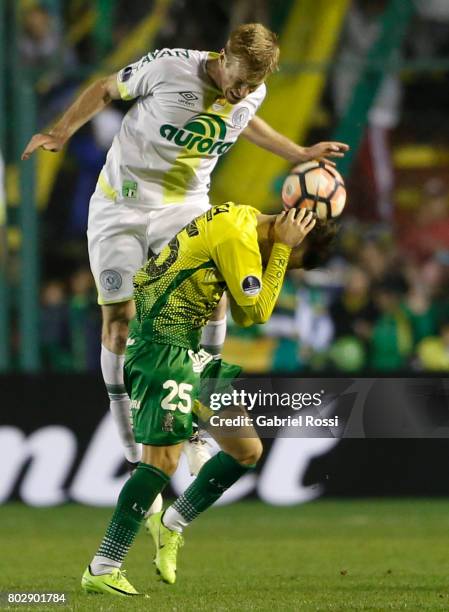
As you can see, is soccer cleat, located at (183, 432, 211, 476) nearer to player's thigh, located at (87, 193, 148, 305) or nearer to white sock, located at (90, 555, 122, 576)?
player's thigh, located at (87, 193, 148, 305)

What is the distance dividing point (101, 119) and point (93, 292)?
1.84m

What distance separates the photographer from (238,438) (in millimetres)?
6453

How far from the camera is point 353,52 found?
14.1 meters

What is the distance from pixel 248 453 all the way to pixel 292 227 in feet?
3.81

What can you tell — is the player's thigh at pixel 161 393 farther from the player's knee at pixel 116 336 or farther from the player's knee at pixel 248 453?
the player's knee at pixel 116 336

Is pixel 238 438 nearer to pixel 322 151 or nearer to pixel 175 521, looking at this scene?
pixel 175 521

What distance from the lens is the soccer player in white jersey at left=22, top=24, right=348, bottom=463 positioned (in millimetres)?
6945

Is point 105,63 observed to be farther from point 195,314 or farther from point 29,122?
point 195,314

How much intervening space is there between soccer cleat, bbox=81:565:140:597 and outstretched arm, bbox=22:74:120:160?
2.14m

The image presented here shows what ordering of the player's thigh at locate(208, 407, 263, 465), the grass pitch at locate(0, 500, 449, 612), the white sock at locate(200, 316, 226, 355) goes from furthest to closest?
1. the white sock at locate(200, 316, 226, 355)
2. the player's thigh at locate(208, 407, 263, 465)
3. the grass pitch at locate(0, 500, 449, 612)

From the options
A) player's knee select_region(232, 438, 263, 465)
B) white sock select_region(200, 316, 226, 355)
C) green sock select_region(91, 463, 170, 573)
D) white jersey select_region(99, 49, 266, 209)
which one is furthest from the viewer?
white sock select_region(200, 316, 226, 355)

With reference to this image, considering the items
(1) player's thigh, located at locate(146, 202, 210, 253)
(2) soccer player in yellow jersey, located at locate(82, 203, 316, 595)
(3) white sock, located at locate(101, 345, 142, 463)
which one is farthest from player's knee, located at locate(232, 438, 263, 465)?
(1) player's thigh, located at locate(146, 202, 210, 253)

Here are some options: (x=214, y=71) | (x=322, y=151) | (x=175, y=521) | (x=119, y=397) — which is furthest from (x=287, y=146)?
(x=175, y=521)

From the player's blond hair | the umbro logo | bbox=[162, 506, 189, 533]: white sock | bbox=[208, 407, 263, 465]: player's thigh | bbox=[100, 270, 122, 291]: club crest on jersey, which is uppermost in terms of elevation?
the player's blond hair
